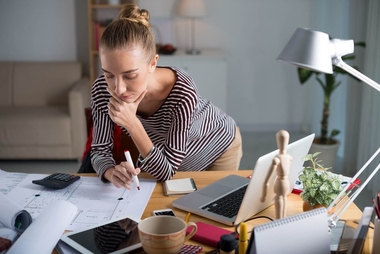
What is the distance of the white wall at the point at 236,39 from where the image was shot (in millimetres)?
4496

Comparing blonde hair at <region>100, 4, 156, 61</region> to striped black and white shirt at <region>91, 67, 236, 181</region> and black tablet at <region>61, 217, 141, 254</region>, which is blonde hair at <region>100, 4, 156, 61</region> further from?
black tablet at <region>61, 217, 141, 254</region>

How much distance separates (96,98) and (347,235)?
92cm

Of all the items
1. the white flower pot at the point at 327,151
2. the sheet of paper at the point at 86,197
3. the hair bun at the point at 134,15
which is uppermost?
the hair bun at the point at 134,15

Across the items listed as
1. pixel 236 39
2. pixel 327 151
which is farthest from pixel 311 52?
pixel 236 39

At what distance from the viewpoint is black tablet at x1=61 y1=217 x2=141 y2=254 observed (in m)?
1.12

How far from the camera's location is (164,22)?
4.53 metres

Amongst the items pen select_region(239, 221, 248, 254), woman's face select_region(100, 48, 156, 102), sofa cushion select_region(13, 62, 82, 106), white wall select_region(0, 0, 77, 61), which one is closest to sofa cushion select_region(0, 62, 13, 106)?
sofa cushion select_region(13, 62, 82, 106)

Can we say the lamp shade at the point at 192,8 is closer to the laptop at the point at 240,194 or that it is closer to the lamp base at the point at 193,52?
the lamp base at the point at 193,52

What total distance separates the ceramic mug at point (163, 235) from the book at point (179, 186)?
1.18 ft

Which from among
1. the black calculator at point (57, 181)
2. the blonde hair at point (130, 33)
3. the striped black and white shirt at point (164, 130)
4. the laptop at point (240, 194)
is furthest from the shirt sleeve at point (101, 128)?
the laptop at point (240, 194)

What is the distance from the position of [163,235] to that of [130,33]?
2.33 feet

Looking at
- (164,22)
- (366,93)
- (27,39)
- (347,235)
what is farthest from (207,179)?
(27,39)

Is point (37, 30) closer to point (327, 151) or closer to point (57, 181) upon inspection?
point (327, 151)

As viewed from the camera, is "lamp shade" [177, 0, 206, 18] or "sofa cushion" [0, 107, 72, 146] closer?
"sofa cushion" [0, 107, 72, 146]
